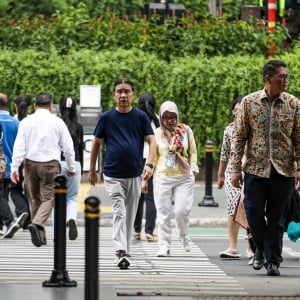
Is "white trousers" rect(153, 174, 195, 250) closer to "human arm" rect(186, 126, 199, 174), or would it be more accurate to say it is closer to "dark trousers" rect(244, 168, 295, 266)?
"human arm" rect(186, 126, 199, 174)

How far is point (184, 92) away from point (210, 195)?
4.22m

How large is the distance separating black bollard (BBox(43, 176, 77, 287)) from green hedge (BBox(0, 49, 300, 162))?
43.6 ft

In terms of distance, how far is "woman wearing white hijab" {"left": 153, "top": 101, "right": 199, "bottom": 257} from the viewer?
1433 centimetres

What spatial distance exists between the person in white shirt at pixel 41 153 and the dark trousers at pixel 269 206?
140 inches

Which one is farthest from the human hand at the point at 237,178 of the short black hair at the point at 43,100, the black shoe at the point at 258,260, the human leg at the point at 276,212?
the short black hair at the point at 43,100

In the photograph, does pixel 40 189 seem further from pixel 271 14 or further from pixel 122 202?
pixel 271 14

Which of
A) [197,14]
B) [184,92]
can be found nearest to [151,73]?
[184,92]

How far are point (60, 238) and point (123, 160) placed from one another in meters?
1.98

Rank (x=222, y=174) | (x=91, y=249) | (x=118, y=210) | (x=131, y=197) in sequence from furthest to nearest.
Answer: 1. (x=222, y=174)
2. (x=131, y=197)
3. (x=118, y=210)
4. (x=91, y=249)

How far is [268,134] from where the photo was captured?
39.0ft

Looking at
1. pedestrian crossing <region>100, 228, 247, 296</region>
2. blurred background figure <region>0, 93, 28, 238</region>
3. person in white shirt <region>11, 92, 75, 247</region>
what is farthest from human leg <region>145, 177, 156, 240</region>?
blurred background figure <region>0, 93, 28, 238</region>

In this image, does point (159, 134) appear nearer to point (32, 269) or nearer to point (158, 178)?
point (158, 178)

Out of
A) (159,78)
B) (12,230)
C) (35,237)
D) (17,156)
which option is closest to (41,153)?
(17,156)

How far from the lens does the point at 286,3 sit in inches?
1294
